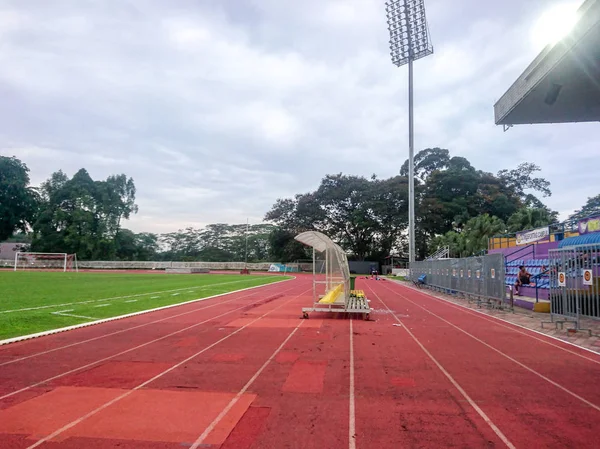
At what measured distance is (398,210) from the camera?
186 feet

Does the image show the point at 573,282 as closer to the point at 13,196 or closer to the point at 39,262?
the point at 39,262

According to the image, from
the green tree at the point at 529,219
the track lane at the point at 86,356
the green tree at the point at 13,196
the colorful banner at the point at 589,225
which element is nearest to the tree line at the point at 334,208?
the green tree at the point at 13,196

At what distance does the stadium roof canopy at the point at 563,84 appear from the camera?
7.11 meters

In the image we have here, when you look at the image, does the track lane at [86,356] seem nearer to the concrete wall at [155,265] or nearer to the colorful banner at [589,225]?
the colorful banner at [589,225]

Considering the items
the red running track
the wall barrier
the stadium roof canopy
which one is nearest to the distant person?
the stadium roof canopy

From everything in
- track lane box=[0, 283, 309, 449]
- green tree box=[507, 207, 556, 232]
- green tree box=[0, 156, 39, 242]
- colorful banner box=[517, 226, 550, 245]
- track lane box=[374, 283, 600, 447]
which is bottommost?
track lane box=[0, 283, 309, 449]

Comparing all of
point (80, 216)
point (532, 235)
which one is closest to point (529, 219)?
point (532, 235)

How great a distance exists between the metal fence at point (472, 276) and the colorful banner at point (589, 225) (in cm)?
443

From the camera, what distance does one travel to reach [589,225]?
1609cm

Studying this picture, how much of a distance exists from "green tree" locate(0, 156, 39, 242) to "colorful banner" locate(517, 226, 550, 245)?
197 ft

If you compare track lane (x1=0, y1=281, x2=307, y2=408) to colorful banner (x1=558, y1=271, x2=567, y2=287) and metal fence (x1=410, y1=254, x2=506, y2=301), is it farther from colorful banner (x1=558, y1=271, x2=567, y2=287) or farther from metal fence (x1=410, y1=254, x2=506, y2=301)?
metal fence (x1=410, y1=254, x2=506, y2=301)

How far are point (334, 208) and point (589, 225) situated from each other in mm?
45665

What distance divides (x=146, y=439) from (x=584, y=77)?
10.4 metres

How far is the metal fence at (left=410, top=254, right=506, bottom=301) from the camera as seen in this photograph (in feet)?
46.5
